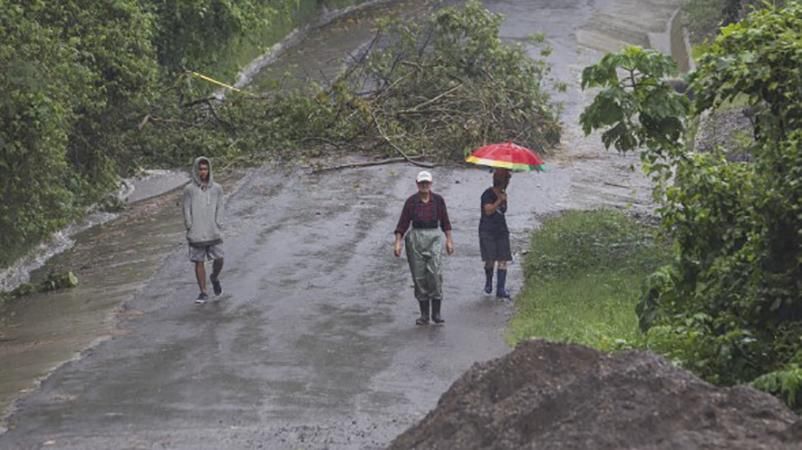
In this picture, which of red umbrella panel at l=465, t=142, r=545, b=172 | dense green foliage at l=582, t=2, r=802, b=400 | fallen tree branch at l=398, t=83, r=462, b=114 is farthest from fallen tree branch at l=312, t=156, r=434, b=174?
dense green foliage at l=582, t=2, r=802, b=400

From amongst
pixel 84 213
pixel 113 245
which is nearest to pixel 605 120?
pixel 113 245

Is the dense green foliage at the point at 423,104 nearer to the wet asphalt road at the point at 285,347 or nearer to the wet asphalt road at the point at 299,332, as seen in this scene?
the wet asphalt road at the point at 299,332

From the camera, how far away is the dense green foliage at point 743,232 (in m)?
10.3

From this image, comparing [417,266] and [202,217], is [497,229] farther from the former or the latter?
[202,217]

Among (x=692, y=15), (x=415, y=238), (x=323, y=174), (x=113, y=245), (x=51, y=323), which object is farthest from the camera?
(x=692, y=15)

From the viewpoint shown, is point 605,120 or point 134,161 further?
point 134,161

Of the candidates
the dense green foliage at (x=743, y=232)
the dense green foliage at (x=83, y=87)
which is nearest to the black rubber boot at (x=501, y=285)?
the dense green foliage at (x=743, y=232)

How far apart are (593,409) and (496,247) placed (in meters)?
9.08

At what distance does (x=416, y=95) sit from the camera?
81.6 feet

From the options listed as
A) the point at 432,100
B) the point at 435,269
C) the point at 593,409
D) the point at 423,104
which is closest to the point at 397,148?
the point at 423,104

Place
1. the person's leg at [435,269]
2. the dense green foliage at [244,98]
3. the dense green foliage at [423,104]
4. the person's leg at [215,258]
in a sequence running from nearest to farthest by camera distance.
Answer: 1. the person's leg at [435,269]
2. the person's leg at [215,258]
3. the dense green foliage at [244,98]
4. the dense green foliage at [423,104]

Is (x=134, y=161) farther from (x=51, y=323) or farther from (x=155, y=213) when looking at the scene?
Result: (x=51, y=323)

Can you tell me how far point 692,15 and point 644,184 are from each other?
16.6m

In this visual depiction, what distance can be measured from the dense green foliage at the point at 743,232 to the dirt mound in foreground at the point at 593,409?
199 cm
